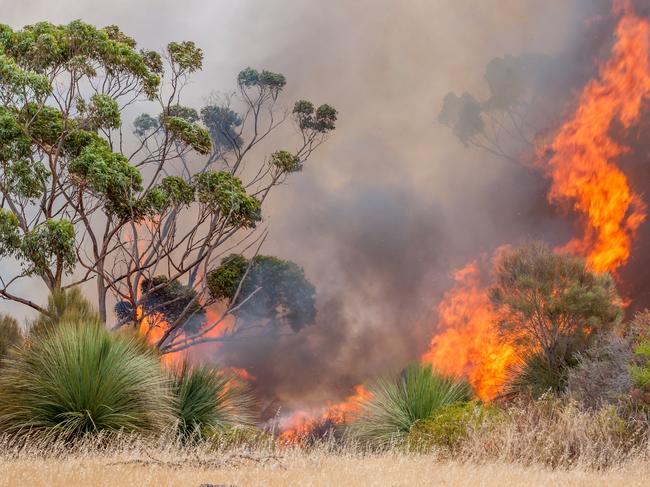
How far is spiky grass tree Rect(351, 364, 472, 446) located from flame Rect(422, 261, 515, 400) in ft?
19.2

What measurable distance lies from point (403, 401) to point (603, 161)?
55.1 feet

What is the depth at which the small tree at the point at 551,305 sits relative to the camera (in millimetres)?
22625

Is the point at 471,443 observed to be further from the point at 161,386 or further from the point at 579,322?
the point at 579,322

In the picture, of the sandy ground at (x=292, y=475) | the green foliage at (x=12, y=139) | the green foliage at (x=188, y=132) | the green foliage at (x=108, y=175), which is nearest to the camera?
the sandy ground at (x=292, y=475)

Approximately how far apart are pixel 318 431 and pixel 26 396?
14673 millimetres

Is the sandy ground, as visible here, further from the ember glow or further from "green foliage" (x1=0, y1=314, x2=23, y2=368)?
the ember glow

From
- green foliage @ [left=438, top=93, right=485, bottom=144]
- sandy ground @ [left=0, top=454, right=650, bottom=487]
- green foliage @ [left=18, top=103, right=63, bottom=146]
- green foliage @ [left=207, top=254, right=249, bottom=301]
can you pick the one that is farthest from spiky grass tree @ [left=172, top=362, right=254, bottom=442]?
green foliage @ [left=438, top=93, right=485, bottom=144]

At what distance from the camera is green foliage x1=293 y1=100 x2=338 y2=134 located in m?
28.4

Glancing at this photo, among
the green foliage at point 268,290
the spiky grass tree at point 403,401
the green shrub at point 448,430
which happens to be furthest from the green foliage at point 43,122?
the green shrub at point 448,430

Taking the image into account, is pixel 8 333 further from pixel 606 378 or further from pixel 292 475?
pixel 606 378

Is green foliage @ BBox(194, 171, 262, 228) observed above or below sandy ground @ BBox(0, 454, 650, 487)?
above

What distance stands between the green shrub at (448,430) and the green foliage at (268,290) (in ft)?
41.9

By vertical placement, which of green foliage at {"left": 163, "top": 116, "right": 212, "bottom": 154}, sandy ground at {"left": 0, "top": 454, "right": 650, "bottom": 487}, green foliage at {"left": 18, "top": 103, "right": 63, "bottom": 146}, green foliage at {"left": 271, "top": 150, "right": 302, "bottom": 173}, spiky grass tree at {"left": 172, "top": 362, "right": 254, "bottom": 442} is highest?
green foliage at {"left": 271, "top": 150, "right": 302, "bottom": 173}

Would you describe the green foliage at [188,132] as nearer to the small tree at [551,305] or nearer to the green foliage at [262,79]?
the green foliage at [262,79]
